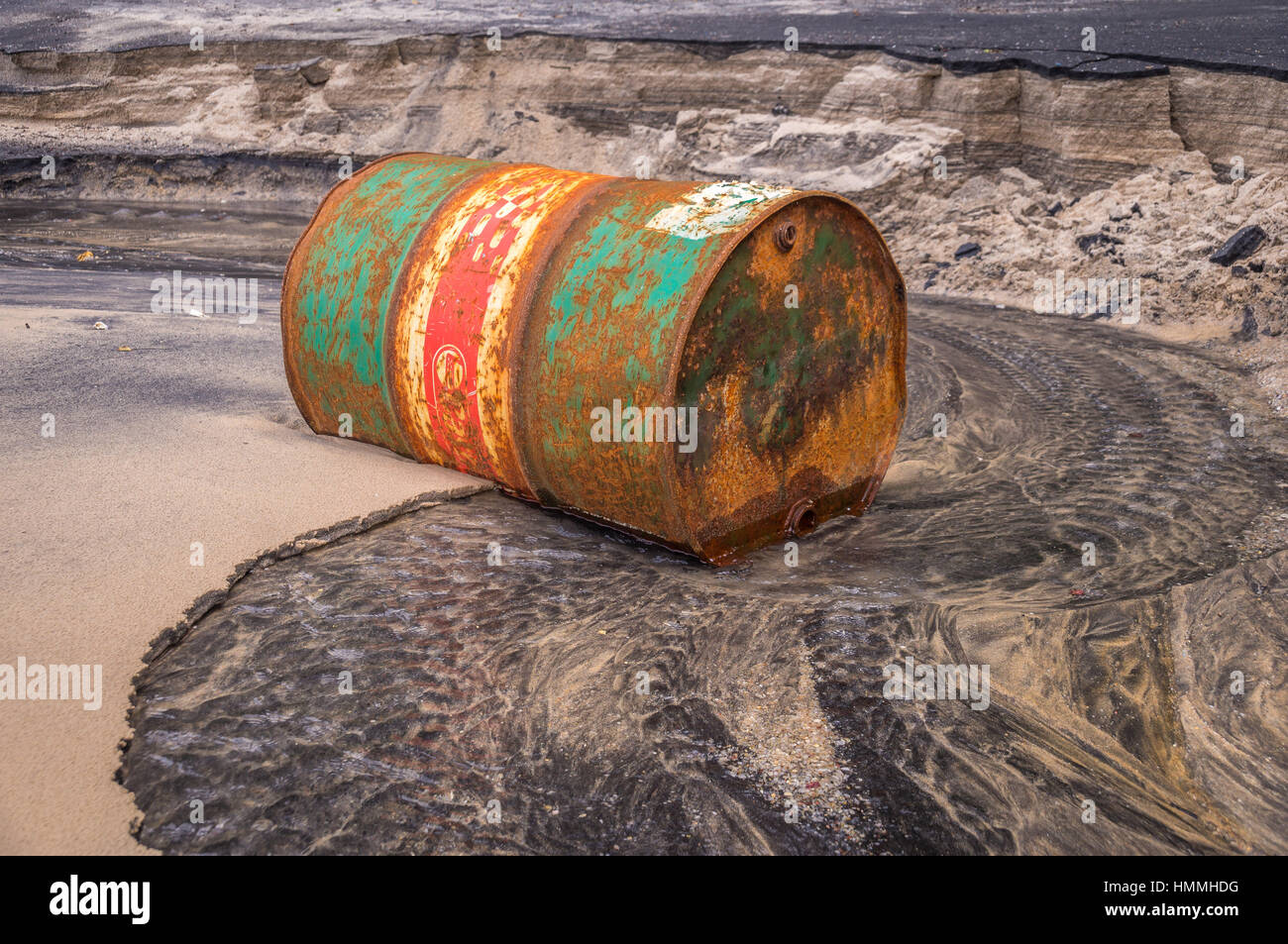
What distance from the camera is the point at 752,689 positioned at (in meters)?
3.23

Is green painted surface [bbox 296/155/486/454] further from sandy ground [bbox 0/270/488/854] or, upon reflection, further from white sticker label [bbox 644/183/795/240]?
white sticker label [bbox 644/183/795/240]

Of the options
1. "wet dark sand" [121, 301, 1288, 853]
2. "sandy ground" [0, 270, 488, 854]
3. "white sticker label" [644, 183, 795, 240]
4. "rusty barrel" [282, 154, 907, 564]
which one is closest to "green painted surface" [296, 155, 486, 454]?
"rusty barrel" [282, 154, 907, 564]

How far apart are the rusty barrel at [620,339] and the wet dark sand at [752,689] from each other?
251 mm

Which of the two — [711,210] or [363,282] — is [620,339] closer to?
[711,210]

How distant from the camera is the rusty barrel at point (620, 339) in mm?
3736

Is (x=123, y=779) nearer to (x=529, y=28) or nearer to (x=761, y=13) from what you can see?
(x=529, y=28)

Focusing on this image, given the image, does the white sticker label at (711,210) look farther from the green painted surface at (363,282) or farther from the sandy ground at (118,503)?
the sandy ground at (118,503)

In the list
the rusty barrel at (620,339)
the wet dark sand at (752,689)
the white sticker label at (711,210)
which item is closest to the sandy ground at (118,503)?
the wet dark sand at (752,689)

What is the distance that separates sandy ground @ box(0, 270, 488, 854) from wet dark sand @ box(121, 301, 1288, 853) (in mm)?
131

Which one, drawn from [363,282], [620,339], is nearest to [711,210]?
[620,339]

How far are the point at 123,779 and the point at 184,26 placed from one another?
14.7 meters

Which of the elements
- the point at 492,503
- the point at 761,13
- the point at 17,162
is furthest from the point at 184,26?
the point at 492,503

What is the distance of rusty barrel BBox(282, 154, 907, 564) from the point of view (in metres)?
3.74

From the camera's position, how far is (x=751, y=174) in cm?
1070
